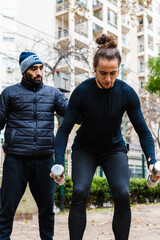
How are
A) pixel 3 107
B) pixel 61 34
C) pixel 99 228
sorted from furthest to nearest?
pixel 61 34 → pixel 99 228 → pixel 3 107

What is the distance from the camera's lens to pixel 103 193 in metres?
11.2

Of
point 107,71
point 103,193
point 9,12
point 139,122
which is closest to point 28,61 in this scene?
point 107,71

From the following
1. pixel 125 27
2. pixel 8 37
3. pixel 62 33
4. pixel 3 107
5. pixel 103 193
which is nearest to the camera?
pixel 3 107

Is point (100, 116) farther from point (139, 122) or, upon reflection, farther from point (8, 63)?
point (8, 63)

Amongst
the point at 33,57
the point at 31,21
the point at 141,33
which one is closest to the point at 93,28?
the point at 31,21

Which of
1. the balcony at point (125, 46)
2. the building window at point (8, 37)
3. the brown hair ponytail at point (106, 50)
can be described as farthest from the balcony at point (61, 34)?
the brown hair ponytail at point (106, 50)

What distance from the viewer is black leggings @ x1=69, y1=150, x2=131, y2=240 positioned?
2.81 m

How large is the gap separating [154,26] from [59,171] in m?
44.2

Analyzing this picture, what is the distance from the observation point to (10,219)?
3477mm

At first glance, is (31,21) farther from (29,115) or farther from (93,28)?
(29,115)

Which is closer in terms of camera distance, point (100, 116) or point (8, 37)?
point (100, 116)

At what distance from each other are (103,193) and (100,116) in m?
8.64

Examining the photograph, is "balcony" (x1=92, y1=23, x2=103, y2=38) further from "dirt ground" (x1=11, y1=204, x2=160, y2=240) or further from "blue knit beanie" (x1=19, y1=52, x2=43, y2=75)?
"blue knit beanie" (x1=19, y1=52, x2=43, y2=75)

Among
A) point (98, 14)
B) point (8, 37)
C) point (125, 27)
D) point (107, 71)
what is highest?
point (125, 27)
